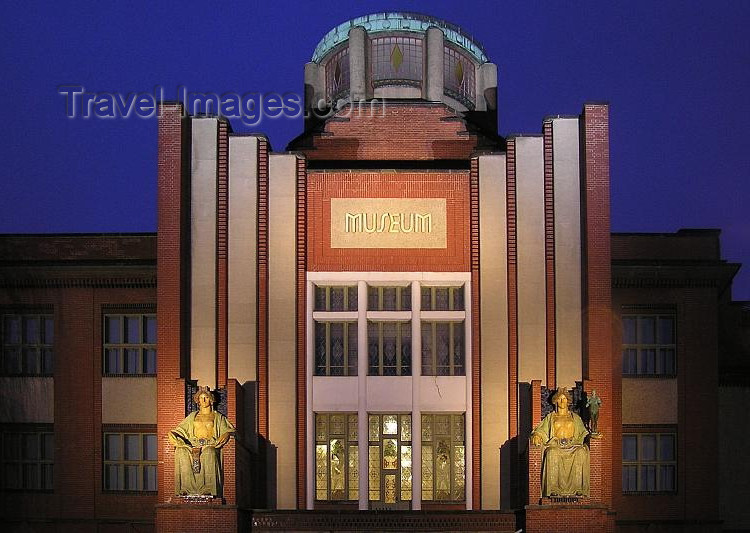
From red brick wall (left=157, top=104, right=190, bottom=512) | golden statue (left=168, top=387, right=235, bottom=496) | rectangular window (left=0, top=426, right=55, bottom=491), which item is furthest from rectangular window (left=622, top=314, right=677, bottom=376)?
rectangular window (left=0, top=426, right=55, bottom=491)

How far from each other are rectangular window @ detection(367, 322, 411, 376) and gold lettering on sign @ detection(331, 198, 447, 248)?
7.85 ft

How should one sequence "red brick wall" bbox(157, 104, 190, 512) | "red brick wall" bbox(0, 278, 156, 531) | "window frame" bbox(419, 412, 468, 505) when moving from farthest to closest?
"red brick wall" bbox(0, 278, 156, 531)
"window frame" bbox(419, 412, 468, 505)
"red brick wall" bbox(157, 104, 190, 512)

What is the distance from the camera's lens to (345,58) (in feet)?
140

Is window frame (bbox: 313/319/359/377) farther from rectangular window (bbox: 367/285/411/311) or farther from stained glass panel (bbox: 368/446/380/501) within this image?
stained glass panel (bbox: 368/446/380/501)

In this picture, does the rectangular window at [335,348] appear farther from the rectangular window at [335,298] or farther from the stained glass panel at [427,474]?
the stained glass panel at [427,474]

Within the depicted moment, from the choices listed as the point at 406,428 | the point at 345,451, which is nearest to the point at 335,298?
the point at 406,428

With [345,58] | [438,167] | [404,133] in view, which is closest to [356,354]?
[438,167]

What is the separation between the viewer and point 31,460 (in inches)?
1489

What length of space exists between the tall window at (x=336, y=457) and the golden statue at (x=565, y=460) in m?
5.67

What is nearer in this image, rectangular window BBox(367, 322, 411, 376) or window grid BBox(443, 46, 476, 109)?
rectangular window BBox(367, 322, 411, 376)

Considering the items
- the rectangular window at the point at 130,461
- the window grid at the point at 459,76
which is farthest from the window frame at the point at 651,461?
the rectangular window at the point at 130,461

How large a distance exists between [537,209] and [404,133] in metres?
6.60

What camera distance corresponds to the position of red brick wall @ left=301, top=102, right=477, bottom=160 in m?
38.1

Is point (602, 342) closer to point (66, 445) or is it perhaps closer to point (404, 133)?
point (404, 133)
